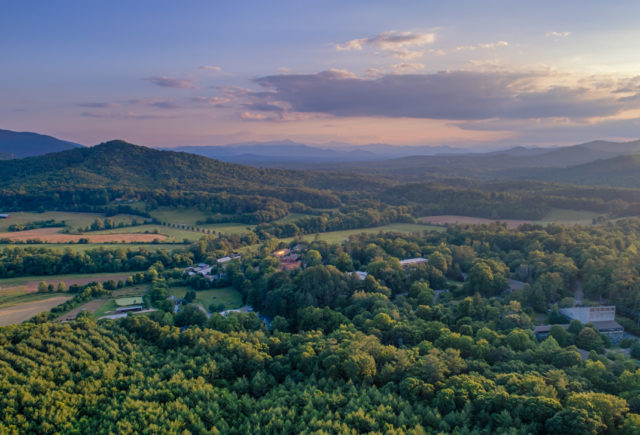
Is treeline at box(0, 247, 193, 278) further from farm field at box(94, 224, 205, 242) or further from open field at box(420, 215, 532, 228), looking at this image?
open field at box(420, 215, 532, 228)

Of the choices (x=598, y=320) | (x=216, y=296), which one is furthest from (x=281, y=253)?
(x=598, y=320)

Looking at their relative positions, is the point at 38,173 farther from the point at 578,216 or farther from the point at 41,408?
the point at 578,216

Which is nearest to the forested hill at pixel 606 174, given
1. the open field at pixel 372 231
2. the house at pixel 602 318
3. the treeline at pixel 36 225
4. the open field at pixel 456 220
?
the open field at pixel 456 220

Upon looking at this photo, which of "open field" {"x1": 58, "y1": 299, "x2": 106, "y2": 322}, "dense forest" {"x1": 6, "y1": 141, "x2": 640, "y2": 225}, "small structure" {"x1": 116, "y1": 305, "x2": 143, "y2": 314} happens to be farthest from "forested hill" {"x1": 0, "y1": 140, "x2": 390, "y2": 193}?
"small structure" {"x1": 116, "y1": 305, "x2": 143, "y2": 314}

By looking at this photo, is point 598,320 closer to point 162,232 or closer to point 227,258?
point 227,258

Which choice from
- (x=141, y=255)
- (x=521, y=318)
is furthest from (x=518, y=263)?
(x=141, y=255)

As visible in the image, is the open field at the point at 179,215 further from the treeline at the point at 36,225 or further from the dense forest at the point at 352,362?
the dense forest at the point at 352,362
